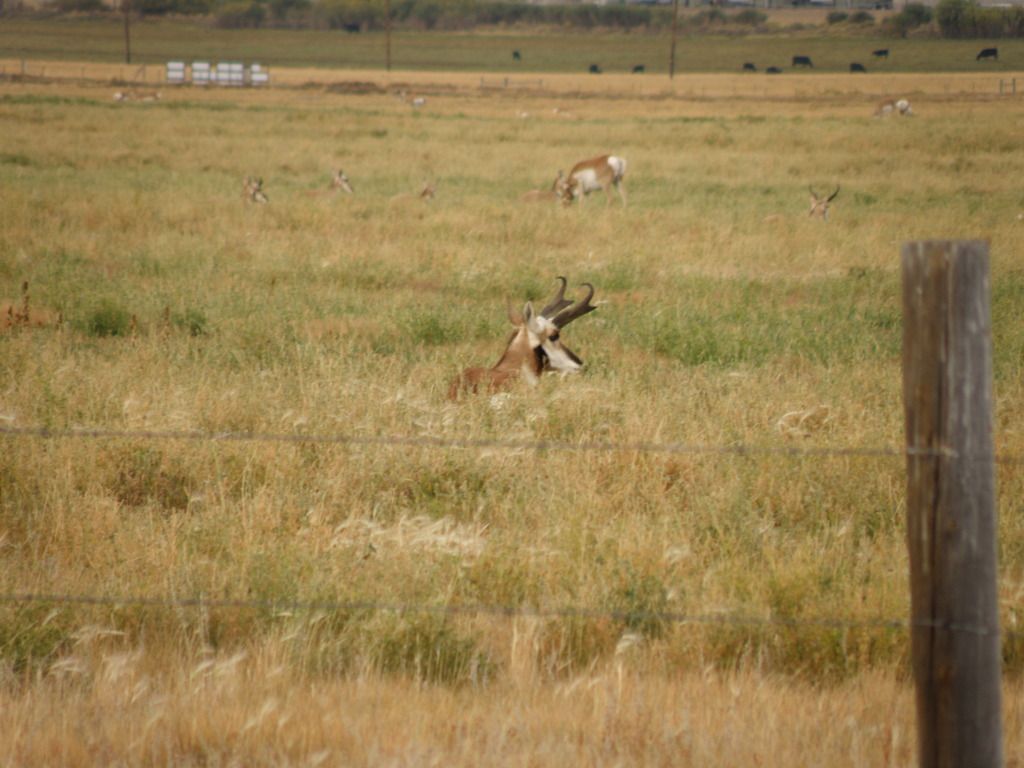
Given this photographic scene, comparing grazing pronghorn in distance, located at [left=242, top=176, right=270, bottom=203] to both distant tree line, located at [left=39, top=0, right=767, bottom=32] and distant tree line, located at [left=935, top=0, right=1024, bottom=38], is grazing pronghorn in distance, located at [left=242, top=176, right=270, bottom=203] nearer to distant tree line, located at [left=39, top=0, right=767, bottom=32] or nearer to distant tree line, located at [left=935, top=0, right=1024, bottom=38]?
distant tree line, located at [left=935, top=0, right=1024, bottom=38]

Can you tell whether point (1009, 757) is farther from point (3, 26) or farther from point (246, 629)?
point (3, 26)

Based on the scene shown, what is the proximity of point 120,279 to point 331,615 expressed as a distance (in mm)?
9822

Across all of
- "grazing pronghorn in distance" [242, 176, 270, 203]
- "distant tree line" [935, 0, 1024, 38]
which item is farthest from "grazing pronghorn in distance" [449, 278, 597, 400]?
"distant tree line" [935, 0, 1024, 38]

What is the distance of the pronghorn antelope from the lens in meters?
21.5

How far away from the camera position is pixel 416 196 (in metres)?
22.6

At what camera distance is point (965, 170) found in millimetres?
27219

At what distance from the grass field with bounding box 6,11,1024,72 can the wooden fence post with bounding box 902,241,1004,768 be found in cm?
9996

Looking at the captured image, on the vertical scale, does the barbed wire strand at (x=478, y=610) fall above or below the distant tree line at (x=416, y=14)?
below

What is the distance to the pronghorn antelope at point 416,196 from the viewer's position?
21547 mm

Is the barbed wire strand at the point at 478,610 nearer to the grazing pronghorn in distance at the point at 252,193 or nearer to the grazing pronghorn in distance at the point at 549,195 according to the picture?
the grazing pronghorn in distance at the point at 252,193

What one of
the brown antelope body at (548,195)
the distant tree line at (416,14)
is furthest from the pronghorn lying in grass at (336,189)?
the distant tree line at (416,14)

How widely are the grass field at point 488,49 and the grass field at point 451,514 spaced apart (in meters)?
92.4

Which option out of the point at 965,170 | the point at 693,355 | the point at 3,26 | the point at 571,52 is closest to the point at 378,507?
the point at 693,355

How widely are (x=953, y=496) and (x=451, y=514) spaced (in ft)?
10.7
